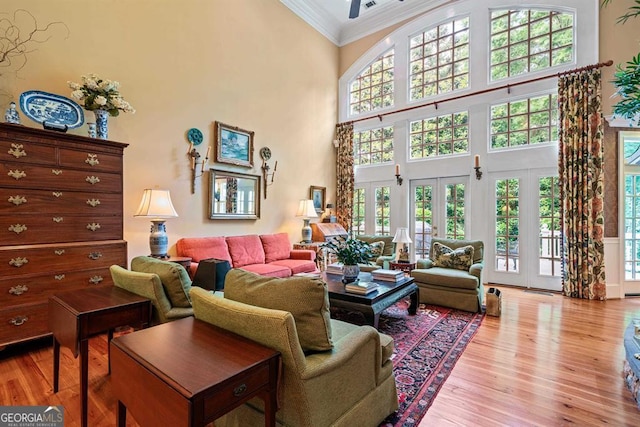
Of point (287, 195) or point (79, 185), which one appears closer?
point (79, 185)

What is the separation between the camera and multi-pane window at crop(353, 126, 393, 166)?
6703mm

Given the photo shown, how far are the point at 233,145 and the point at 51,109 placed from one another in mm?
2320

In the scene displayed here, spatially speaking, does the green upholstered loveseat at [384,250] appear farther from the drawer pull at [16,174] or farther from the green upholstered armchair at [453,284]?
the drawer pull at [16,174]

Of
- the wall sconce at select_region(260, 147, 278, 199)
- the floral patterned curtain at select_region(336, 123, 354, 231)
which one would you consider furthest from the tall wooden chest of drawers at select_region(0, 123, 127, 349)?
the floral patterned curtain at select_region(336, 123, 354, 231)

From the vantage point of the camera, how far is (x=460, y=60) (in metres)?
5.81

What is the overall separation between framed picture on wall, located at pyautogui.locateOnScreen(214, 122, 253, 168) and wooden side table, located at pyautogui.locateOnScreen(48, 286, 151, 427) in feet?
9.72

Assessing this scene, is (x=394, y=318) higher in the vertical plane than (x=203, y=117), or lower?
lower

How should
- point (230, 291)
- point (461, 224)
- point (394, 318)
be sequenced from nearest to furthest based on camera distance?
1. point (230, 291)
2. point (394, 318)
3. point (461, 224)

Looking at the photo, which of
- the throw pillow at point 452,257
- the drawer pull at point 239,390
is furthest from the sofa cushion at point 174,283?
the throw pillow at point 452,257

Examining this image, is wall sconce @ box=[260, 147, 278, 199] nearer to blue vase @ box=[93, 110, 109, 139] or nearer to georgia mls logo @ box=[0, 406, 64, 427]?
blue vase @ box=[93, 110, 109, 139]

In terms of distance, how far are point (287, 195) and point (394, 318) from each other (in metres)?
3.25

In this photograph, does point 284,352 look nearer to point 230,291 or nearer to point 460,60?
point 230,291

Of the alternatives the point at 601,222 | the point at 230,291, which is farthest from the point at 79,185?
the point at 601,222

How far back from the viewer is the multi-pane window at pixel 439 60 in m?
5.81
